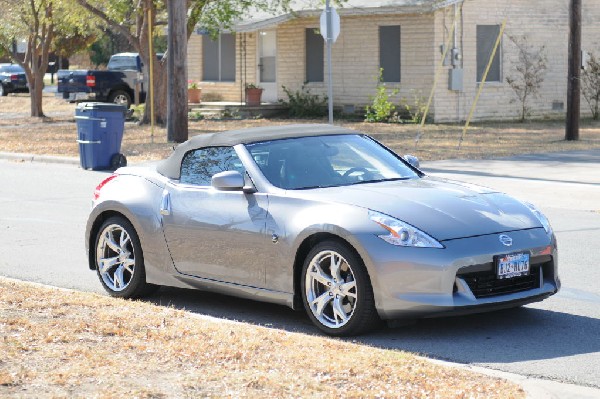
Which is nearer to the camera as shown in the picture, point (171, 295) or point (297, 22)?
point (171, 295)

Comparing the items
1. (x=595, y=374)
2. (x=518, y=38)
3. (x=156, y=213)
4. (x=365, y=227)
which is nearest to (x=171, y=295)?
(x=156, y=213)

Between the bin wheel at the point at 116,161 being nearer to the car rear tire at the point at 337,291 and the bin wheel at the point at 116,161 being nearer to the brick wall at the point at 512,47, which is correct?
the brick wall at the point at 512,47

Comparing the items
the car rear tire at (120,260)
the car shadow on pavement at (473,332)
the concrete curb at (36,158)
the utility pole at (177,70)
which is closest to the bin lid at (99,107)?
the concrete curb at (36,158)

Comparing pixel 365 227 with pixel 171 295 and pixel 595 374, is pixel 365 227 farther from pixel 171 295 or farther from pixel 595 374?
pixel 171 295

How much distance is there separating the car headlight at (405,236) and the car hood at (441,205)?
0.04 metres

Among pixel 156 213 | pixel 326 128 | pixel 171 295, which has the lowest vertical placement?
pixel 171 295

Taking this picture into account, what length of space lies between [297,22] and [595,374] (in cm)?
2946

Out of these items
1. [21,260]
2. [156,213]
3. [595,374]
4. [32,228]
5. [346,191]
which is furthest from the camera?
[32,228]

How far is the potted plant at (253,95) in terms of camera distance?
3584 centimetres

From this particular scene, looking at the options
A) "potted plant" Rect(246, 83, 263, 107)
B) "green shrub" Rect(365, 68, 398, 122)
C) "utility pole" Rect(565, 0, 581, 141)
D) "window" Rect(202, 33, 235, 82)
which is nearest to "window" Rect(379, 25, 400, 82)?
"green shrub" Rect(365, 68, 398, 122)

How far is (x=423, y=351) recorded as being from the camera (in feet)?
24.3

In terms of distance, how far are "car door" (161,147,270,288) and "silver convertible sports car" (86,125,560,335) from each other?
0.4 inches

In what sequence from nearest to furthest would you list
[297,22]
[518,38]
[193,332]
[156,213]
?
[193,332]
[156,213]
[518,38]
[297,22]

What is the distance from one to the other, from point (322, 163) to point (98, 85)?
28984 millimetres
